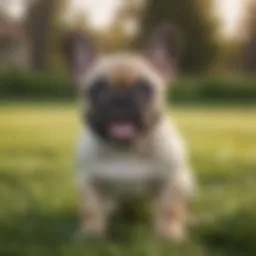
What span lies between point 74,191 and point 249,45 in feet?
0.87

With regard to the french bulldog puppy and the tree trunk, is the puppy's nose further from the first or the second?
the tree trunk

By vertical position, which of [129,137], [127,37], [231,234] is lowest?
[231,234]

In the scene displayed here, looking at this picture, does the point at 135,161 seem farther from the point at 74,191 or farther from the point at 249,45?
the point at 249,45

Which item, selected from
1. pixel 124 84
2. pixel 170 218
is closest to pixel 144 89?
pixel 124 84

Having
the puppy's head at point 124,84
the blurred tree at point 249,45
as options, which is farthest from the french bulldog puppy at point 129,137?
the blurred tree at point 249,45

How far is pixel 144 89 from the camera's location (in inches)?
32.0

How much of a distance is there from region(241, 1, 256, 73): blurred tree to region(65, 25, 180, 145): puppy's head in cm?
11

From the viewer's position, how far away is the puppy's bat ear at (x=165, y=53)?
823mm

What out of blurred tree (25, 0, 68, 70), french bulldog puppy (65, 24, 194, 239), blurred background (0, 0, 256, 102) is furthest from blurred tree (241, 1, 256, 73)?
blurred tree (25, 0, 68, 70)

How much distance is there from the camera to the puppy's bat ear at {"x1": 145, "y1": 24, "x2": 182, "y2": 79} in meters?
0.82

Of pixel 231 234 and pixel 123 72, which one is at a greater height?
pixel 123 72

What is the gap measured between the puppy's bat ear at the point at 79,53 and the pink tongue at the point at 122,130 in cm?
8

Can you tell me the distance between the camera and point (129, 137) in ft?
2.66

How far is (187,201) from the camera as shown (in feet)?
2.81
